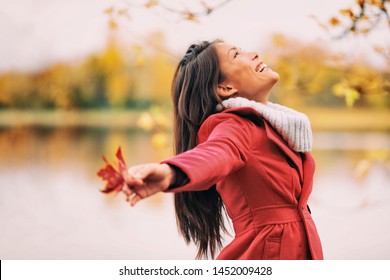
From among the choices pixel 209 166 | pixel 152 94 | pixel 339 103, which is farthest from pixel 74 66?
pixel 209 166

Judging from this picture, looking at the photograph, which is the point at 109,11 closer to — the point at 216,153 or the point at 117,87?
the point at 117,87

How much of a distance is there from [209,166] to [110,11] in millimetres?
1080

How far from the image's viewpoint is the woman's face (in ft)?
4.33

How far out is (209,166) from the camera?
1.01 metres

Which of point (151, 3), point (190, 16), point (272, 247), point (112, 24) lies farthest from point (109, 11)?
point (272, 247)

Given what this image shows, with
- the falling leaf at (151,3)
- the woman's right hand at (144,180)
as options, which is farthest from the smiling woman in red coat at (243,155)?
the falling leaf at (151,3)

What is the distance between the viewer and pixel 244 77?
132cm

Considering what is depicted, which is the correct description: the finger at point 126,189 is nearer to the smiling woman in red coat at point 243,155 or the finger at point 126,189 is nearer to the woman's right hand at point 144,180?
the woman's right hand at point 144,180

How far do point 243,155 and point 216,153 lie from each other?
12cm

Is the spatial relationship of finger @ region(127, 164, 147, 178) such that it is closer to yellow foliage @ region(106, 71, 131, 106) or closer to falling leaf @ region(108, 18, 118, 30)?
falling leaf @ region(108, 18, 118, 30)

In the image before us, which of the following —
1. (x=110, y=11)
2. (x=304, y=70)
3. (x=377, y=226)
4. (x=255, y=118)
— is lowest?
(x=377, y=226)

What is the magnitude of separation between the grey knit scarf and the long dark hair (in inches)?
2.8

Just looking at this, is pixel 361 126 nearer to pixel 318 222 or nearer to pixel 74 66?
pixel 318 222

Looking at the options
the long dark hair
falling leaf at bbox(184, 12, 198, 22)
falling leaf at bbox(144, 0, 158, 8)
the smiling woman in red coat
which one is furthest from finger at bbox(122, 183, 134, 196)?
falling leaf at bbox(144, 0, 158, 8)
